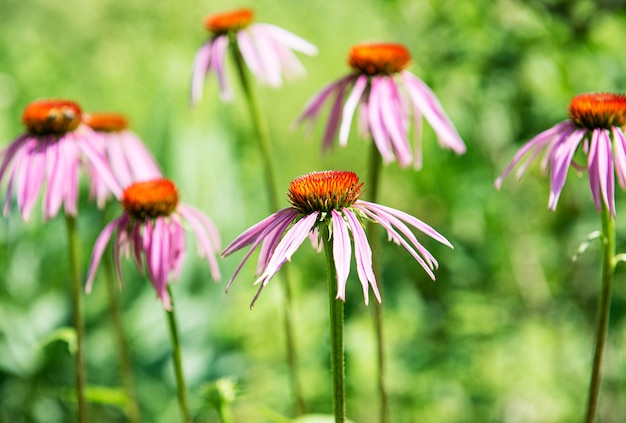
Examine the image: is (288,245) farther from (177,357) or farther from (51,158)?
(51,158)

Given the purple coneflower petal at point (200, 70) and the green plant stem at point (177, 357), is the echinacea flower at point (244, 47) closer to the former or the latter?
the purple coneflower petal at point (200, 70)

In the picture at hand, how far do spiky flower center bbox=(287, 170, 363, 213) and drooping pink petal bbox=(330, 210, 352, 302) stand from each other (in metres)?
0.01

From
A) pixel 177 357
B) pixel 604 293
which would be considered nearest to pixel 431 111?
pixel 604 293

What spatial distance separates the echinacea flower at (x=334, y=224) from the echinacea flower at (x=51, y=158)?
32 cm

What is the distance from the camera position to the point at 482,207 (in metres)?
1.71

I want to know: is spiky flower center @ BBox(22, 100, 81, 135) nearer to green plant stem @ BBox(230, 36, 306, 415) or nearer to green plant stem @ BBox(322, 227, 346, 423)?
green plant stem @ BBox(230, 36, 306, 415)

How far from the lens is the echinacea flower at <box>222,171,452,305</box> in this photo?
0.56 m

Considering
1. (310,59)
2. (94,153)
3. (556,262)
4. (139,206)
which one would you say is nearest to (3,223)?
(94,153)

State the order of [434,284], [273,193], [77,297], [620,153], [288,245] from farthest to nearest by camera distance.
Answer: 1. [434,284]
2. [273,193]
3. [77,297]
4. [620,153]
5. [288,245]

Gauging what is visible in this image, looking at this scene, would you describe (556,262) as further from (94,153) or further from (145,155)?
(94,153)

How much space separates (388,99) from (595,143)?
0.27 metres

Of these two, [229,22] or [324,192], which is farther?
[229,22]

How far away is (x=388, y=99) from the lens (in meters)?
0.90

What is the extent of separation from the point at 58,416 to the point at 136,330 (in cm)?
24
